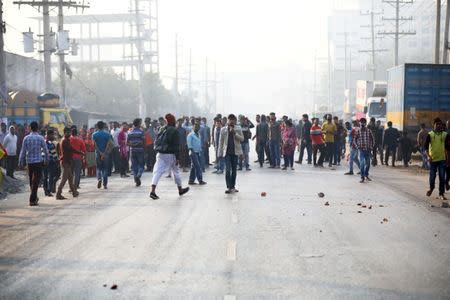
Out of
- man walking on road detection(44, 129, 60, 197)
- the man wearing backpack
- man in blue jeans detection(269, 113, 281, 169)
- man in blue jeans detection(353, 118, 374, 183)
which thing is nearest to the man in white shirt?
man walking on road detection(44, 129, 60, 197)

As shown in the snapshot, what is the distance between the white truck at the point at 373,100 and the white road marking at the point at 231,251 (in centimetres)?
2989

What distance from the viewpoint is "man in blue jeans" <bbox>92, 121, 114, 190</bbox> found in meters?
18.4

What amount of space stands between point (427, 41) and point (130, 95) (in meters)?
90.0

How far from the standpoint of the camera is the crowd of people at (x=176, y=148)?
1544cm

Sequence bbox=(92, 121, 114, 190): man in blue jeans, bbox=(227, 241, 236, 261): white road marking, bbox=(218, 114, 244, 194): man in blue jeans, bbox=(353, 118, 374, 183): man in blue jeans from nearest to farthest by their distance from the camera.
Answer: bbox=(227, 241, 236, 261): white road marking, bbox=(218, 114, 244, 194): man in blue jeans, bbox=(92, 121, 114, 190): man in blue jeans, bbox=(353, 118, 374, 183): man in blue jeans

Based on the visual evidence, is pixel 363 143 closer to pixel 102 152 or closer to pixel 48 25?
pixel 102 152

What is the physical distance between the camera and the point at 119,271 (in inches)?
306

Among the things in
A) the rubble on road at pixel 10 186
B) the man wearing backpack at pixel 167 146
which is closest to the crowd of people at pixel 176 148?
the man wearing backpack at pixel 167 146

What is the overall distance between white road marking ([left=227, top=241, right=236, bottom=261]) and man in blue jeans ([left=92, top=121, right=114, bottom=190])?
9.47m

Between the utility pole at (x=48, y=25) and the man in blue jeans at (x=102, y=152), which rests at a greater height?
the utility pole at (x=48, y=25)

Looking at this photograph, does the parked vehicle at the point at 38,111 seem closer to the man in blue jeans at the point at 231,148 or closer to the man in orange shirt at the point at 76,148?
the man in orange shirt at the point at 76,148

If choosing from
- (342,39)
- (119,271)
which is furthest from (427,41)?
(119,271)

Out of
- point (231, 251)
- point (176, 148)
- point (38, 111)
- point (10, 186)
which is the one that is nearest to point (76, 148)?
point (176, 148)

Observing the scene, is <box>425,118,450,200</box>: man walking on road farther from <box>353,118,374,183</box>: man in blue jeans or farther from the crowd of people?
<box>353,118,374,183</box>: man in blue jeans
